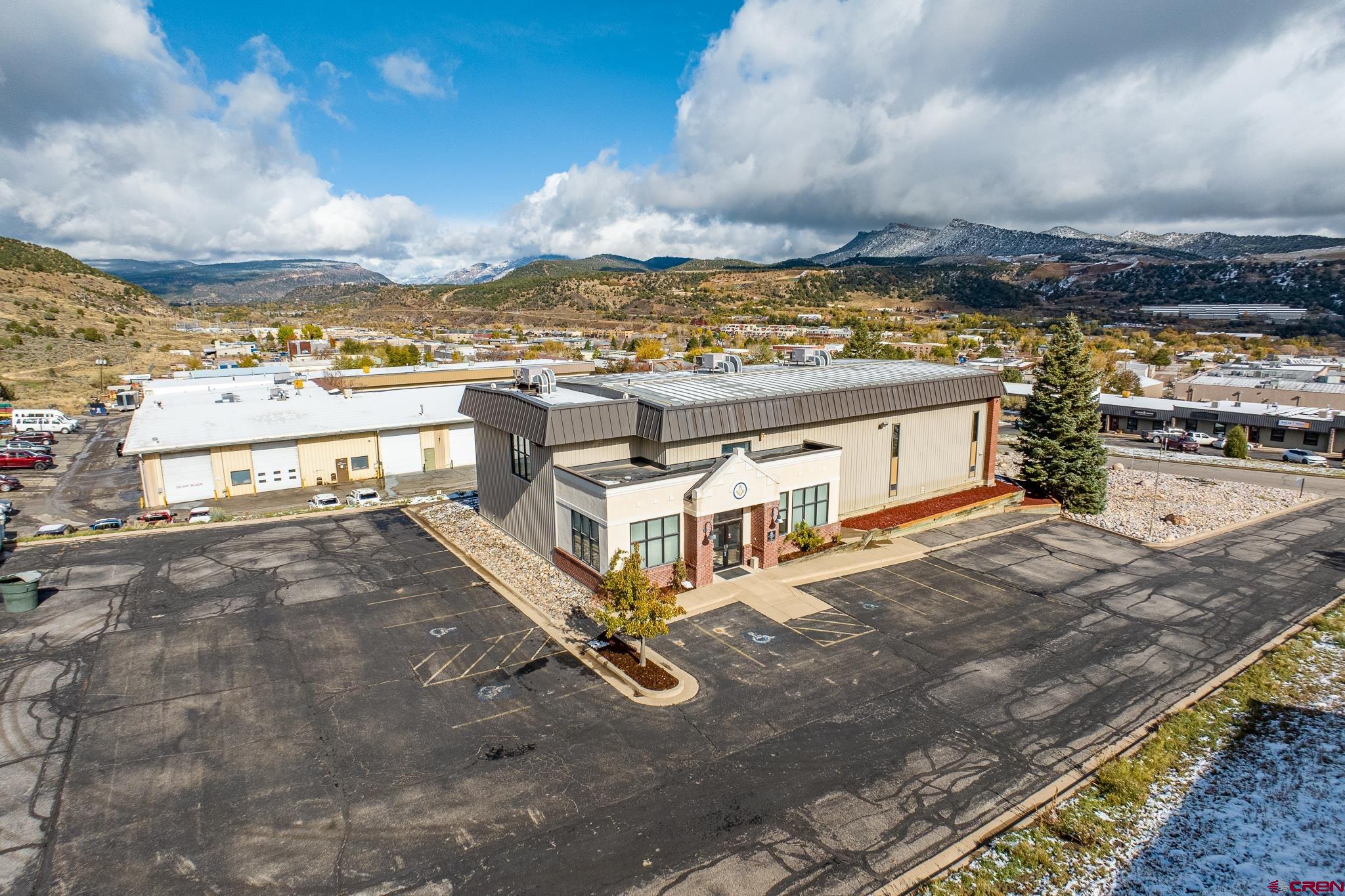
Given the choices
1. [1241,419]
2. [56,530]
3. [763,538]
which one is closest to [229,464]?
[56,530]

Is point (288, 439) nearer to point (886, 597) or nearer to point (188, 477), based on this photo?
point (188, 477)

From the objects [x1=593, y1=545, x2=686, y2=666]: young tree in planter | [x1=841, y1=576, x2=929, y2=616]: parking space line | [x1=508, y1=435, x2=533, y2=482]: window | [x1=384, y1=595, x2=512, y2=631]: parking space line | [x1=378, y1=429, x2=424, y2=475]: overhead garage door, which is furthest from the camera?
[x1=378, y1=429, x2=424, y2=475]: overhead garage door

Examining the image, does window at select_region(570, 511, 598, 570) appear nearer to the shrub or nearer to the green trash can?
the shrub

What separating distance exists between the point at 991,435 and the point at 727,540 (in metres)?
18.9

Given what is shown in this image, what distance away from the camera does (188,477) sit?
38.4 meters

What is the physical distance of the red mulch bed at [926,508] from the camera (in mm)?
30297

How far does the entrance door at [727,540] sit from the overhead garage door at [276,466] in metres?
29.1

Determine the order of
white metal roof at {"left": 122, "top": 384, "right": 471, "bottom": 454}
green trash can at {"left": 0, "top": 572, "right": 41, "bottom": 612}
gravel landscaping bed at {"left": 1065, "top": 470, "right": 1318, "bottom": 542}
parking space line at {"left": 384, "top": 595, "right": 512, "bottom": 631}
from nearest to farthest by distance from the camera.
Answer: parking space line at {"left": 384, "top": 595, "right": 512, "bottom": 631} → green trash can at {"left": 0, "top": 572, "right": 41, "bottom": 612} → gravel landscaping bed at {"left": 1065, "top": 470, "right": 1318, "bottom": 542} → white metal roof at {"left": 122, "top": 384, "right": 471, "bottom": 454}

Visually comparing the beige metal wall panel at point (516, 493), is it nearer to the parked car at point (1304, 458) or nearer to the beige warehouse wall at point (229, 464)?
the beige warehouse wall at point (229, 464)

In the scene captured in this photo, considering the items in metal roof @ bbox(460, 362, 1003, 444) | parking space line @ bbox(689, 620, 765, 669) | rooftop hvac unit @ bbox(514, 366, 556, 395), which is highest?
rooftop hvac unit @ bbox(514, 366, 556, 395)

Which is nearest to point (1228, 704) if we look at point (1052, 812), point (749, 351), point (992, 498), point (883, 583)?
point (1052, 812)

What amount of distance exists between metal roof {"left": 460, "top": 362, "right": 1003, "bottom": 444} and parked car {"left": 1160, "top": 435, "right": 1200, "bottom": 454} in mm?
32220

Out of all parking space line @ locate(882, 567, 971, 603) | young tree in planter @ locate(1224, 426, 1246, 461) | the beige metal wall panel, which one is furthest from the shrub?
young tree in planter @ locate(1224, 426, 1246, 461)

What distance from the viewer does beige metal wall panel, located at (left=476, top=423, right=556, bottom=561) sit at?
2631 cm
